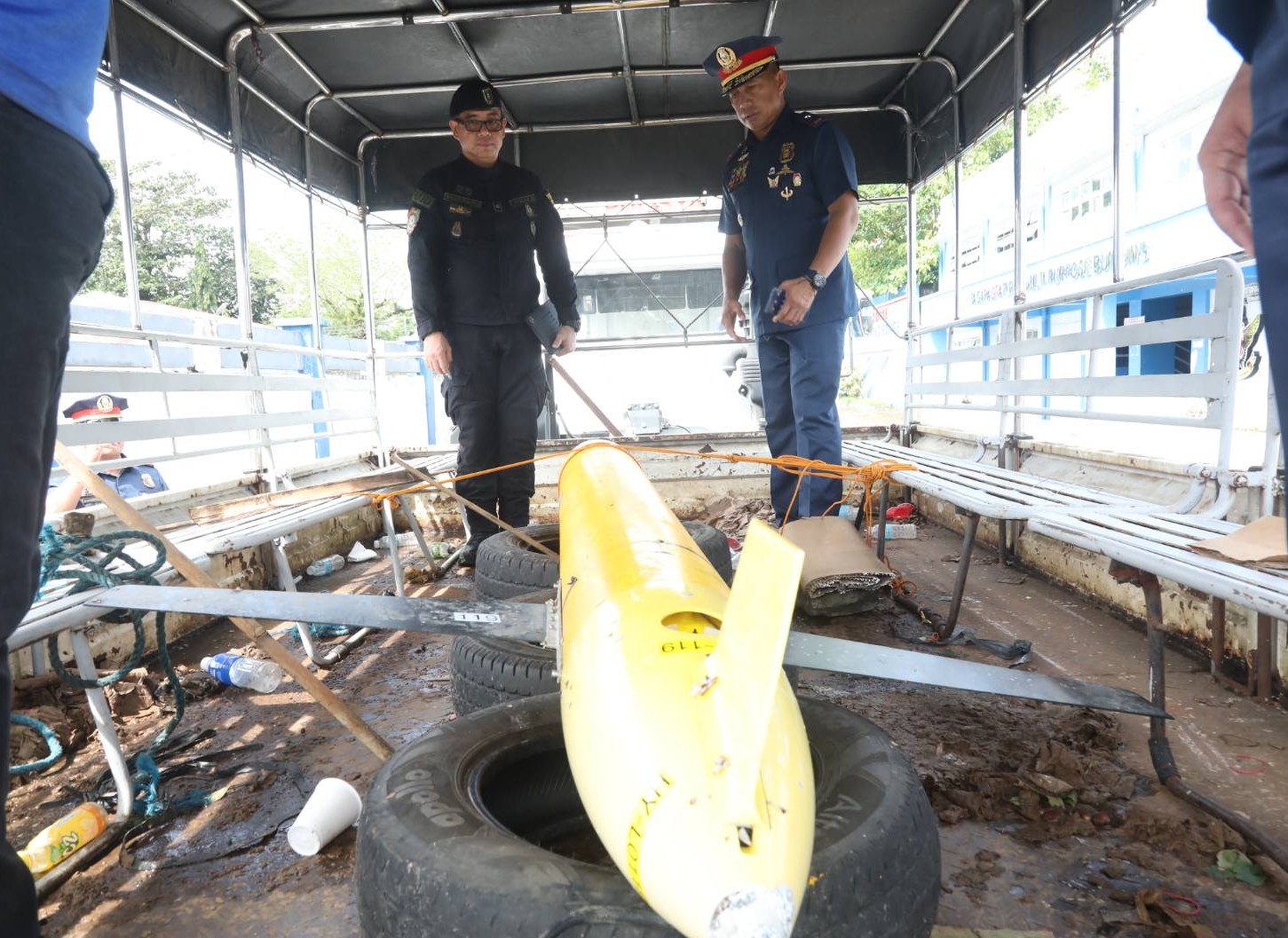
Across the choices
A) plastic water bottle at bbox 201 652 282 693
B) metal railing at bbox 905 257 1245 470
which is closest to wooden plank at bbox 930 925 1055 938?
metal railing at bbox 905 257 1245 470

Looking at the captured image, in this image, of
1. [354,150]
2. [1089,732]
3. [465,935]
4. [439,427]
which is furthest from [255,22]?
[439,427]

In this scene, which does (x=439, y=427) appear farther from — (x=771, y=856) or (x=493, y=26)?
(x=771, y=856)

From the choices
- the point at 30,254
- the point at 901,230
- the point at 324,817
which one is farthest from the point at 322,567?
the point at 901,230

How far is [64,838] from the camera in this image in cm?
154

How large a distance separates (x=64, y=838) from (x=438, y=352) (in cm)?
249

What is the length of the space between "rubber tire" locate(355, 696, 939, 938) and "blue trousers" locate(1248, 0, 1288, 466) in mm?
659

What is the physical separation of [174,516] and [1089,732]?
3.56 m

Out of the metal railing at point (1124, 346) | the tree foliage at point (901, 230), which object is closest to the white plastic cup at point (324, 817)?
the metal railing at point (1124, 346)

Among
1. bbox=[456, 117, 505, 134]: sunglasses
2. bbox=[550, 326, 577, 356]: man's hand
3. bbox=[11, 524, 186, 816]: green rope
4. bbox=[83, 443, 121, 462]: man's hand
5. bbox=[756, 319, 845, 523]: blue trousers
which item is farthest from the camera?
bbox=[550, 326, 577, 356]: man's hand

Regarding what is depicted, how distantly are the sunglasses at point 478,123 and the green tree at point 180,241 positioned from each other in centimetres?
3048

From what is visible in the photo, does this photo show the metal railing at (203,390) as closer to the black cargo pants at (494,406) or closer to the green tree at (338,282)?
the black cargo pants at (494,406)

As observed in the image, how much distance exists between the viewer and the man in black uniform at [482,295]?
3.68 m

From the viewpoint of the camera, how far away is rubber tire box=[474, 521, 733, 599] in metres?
2.63

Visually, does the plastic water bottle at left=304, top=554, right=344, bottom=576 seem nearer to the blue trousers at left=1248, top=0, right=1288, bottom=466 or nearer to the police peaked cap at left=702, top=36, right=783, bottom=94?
the police peaked cap at left=702, top=36, right=783, bottom=94
